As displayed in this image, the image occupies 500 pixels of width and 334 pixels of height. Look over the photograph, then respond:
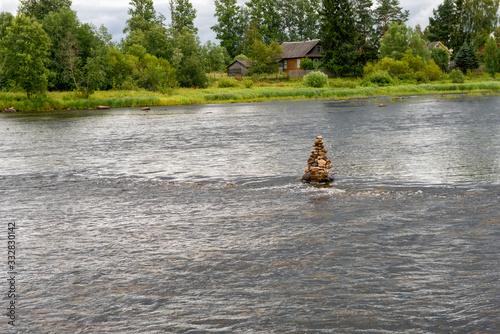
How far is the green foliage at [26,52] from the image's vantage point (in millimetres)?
74750

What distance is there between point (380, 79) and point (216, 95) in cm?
3338

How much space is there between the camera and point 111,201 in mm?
17312

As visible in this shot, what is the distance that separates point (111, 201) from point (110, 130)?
92.8 ft

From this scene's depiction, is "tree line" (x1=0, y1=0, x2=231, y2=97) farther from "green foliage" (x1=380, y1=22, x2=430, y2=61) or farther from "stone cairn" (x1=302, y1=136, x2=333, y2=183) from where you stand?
"stone cairn" (x1=302, y1=136, x2=333, y2=183)

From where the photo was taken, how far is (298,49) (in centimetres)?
12988

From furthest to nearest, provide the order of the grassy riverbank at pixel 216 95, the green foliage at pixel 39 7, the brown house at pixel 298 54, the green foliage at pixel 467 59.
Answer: the brown house at pixel 298 54 < the green foliage at pixel 467 59 < the green foliage at pixel 39 7 < the grassy riverbank at pixel 216 95

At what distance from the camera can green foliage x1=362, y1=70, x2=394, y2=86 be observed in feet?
331

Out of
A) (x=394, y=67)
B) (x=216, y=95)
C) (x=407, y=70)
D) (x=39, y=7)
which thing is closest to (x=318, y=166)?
(x=216, y=95)

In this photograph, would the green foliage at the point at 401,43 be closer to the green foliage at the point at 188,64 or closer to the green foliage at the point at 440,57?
the green foliage at the point at 440,57

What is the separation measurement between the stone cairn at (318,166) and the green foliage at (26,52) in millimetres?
64899

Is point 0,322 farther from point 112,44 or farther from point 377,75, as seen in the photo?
point 112,44

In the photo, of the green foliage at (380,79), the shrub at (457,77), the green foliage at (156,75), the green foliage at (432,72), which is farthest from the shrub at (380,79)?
the green foliage at (156,75)

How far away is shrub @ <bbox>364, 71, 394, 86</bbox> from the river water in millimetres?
77792

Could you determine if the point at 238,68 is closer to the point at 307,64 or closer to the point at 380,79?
the point at 307,64
